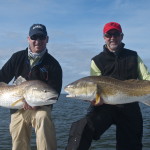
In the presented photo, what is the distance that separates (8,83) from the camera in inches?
331

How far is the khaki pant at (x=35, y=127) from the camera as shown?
750 cm

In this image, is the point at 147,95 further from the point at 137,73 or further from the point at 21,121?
the point at 21,121

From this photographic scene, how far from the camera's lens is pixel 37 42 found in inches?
320

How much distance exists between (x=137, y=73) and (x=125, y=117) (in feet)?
3.71

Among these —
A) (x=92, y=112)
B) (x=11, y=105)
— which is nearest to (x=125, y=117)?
(x=92, y=112)

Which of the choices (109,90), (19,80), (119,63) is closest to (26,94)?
(19,80)

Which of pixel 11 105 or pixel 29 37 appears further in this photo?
pixel 29 37

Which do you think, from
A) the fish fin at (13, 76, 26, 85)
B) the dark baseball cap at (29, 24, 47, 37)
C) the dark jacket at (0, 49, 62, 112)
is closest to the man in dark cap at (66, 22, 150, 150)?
the dark jacket at (0, 49, 62, 112)

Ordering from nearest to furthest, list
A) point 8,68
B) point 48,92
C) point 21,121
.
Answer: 1. point 48,92
2. point 21,121
3. point 8,68

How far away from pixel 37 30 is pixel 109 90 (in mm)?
2322

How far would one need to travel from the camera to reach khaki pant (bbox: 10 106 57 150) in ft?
24.6

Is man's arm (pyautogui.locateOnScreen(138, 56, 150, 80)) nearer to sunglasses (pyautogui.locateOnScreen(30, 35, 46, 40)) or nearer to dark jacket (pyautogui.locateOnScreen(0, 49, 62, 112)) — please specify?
dark jacket (pyautogui.locateOnScreen(0, 49, 62, 112))

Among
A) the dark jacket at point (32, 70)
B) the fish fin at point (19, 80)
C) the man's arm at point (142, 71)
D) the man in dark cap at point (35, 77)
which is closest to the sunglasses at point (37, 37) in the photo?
the man in dark cap at point (35, 77)

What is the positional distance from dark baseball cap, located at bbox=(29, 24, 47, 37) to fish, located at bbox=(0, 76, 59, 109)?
1.18 metres
